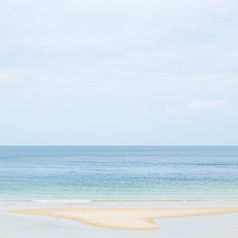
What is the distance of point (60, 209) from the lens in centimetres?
2786

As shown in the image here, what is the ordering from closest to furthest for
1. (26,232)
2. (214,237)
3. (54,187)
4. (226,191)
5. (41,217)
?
(214,237), (26,232), (41,217), (226,191), (54,187)

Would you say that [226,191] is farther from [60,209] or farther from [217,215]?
[60,209]

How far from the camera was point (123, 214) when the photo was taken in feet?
84.5

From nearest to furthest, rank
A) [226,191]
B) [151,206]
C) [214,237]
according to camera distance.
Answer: [214,237] → [151,206] → [226,191]

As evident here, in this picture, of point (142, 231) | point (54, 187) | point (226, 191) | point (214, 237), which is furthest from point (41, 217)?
point (226, 191)

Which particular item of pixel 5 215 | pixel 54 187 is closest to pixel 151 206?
pixel 5 215

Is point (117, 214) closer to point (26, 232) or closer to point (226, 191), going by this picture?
point (26, 232)

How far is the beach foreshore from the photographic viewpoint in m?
22.9

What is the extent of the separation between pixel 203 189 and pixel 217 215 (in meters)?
17.0

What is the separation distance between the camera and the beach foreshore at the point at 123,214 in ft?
75.0

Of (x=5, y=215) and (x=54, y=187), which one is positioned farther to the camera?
(x=54, y=187)

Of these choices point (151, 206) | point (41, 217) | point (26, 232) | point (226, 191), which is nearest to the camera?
point (26, 232)

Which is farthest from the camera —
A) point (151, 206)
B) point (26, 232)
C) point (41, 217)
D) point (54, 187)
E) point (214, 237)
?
point (54, 187)

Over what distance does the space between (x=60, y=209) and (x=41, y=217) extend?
3276mm
